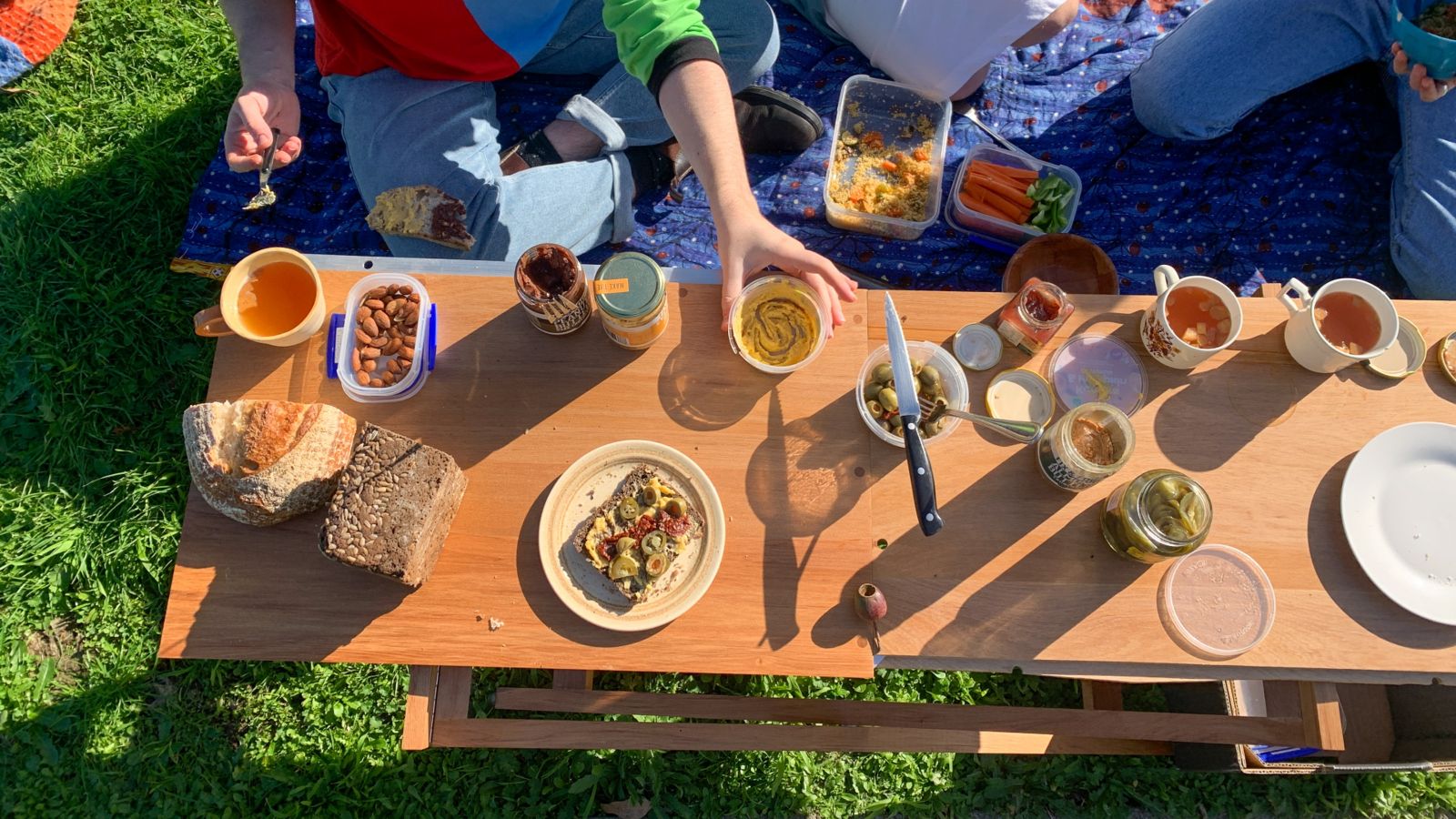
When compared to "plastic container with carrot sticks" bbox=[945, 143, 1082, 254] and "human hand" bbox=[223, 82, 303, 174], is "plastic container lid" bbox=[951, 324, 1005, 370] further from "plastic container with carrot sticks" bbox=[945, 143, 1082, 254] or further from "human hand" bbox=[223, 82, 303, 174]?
"human hand" bbox=[223, 82, 303, 174]

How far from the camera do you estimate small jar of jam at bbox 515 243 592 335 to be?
5.35ft

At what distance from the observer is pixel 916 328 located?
6.07 ft

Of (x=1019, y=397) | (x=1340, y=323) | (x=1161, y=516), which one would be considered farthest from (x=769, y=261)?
(x=1340, y=323)

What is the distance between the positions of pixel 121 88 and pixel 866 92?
3477 mm

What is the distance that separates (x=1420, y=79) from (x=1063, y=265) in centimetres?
134

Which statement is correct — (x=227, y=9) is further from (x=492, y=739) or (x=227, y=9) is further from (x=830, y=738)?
(x=830, y=738)

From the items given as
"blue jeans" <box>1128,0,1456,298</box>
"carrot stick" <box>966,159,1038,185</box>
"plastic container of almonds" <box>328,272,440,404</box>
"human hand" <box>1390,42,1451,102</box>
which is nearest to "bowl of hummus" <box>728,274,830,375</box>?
"plastic container of almonds" <box>328,272,440,404</box>

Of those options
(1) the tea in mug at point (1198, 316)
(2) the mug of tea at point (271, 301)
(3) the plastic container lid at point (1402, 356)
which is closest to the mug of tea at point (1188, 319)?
(1) the tea in mug at point (1198, 316)

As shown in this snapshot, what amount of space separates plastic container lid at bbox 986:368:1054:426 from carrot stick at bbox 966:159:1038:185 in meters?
1.37

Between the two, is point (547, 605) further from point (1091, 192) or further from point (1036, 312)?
point (1091, 192)

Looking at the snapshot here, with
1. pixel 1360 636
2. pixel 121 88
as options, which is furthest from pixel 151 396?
pixel 1360 636

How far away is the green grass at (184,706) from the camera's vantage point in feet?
8.46

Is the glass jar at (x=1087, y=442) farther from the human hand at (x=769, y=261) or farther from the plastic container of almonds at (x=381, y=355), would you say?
the plastic container of almonds at (x=381, y=355)

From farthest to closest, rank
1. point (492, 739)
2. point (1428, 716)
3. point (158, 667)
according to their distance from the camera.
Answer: point (158, 667) → point (1428, 716) → point (492, 739)
